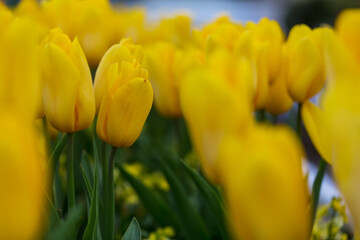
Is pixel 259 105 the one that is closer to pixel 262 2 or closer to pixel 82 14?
pixel 82 14

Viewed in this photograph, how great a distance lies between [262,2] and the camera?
9.70 m

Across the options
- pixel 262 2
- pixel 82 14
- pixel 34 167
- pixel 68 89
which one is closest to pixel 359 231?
pixel 34 167

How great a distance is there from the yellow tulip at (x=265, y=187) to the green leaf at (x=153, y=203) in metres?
0.55

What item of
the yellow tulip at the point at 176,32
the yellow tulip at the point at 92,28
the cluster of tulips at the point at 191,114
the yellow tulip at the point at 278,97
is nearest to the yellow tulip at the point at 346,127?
the cluster of tulips at the point at 191,114

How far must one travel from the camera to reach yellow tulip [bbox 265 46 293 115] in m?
0.85

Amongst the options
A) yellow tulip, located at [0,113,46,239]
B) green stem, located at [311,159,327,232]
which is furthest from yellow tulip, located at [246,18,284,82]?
yellow tulip, located at [0,113,46,239]

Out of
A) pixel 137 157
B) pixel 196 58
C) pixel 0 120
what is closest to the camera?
pixel 0 120

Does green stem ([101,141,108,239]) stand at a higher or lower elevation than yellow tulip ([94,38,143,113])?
lower

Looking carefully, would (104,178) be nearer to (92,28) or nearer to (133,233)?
(133,233)

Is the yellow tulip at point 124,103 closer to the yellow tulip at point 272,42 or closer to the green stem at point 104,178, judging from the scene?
the green stem at point 104,178

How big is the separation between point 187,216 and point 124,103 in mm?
331

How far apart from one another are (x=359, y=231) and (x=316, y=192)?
1.30 feet

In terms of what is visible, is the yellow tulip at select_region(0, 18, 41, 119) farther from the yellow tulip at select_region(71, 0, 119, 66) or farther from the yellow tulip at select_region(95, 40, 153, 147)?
the yellow tulip at select_region(71, 0, 119, 66)

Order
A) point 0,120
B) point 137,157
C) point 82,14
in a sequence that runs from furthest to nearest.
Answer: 1. point 137,157
2. point 82,14
3. point 0,120
